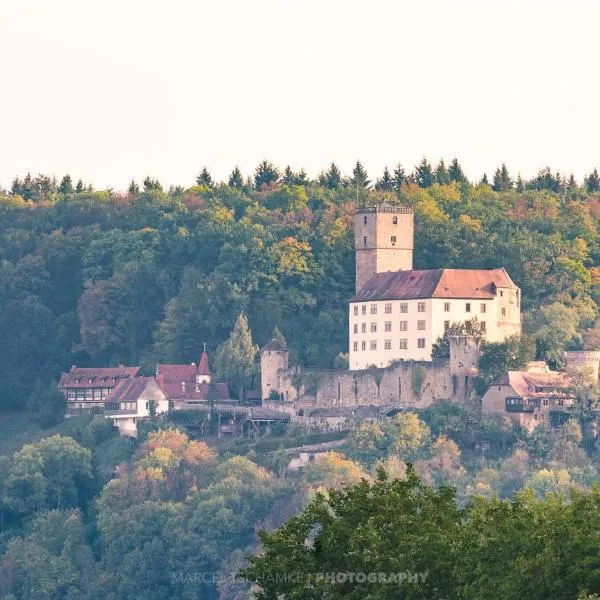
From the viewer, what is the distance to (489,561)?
67.1 metres

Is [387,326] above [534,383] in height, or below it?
above

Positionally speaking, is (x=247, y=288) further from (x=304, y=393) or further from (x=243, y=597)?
(x=243, y=597)

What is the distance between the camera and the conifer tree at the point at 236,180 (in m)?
156

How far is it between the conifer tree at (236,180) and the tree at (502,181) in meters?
13.2

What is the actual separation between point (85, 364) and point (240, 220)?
10.4 meters

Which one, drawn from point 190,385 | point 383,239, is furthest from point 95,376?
point 383,239

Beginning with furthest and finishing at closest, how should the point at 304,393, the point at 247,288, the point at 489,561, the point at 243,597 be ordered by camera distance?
1. the point at 247,288
2. the point at 304,393
3. the point at 243,597
4. the point at 489,561

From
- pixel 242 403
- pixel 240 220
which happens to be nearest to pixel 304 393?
pixel 242 403

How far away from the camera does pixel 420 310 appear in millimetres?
125375

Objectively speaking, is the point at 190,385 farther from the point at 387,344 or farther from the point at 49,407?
the point at 387,344

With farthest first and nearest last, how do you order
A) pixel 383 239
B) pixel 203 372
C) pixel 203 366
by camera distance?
1. pixel 203 366
2. pixel 203 372
3. pixel 383 239

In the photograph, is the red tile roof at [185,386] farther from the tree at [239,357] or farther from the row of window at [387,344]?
the row of window at [387,344]

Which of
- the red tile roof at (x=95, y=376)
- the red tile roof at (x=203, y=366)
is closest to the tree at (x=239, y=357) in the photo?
the red tile roof at (x=203, y=366)

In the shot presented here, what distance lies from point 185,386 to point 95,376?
662 centimetres
